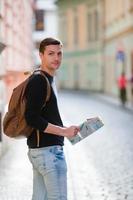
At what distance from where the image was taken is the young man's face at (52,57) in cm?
503

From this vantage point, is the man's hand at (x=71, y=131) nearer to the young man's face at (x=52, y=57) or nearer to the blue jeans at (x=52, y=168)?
the blue jeans at (x=52, y=168)

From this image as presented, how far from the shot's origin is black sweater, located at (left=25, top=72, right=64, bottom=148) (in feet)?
16.1

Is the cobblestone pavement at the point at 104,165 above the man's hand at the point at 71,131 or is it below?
below

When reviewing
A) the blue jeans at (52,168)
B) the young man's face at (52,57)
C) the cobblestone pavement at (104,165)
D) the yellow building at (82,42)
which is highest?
the young man's face at (52,57)

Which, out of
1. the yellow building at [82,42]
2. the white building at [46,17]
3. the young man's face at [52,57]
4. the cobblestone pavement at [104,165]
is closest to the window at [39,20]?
the white building at [46,17]

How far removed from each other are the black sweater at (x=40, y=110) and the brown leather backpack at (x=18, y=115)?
40mm

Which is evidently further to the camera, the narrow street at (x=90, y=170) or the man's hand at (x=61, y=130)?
the narrow street at (x=90, y=170)

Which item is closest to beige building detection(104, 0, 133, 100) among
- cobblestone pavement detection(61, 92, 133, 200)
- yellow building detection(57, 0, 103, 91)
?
yellow building detection(57, 0, 103, 91)

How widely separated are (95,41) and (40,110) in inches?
1723

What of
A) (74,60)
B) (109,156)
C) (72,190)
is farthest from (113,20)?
(72,190)

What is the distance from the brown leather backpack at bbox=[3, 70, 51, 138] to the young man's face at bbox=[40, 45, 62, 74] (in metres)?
0.08

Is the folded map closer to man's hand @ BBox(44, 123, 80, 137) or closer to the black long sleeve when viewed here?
man's hand @ BBox(44, 123, 80, 137)

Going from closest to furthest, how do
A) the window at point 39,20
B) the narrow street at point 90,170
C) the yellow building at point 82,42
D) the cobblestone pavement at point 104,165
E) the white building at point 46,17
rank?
the narrow street at point 90,170
the cobblestone pavement at point 104,165
the yellow building at point 82,42
the window at point 39,20
the white building at point 46,17

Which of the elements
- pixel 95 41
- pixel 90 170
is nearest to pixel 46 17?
pixel 95 41
